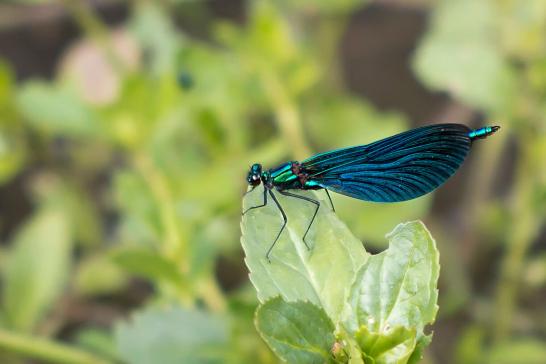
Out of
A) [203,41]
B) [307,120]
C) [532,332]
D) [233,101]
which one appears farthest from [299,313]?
[203,41]

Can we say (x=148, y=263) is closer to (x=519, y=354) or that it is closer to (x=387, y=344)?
(x=387, y=344)

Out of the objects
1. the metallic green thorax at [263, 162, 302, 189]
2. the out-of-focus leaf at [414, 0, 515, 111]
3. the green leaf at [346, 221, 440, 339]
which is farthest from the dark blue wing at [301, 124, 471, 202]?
the out-of-focus leaf at [414, 0, 515, 111]

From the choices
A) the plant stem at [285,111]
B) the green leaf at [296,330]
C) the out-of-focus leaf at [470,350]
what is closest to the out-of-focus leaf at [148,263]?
the green leaf at [296,330]

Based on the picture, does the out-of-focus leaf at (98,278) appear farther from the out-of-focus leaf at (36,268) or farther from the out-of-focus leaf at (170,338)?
the out-of-focus leaf at (170,338)

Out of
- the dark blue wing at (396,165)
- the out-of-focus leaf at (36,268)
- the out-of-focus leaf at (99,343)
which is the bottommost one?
the out-of-focus leaf at (99,343)

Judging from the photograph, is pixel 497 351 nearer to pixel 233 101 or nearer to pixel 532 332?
pixel 532 332
